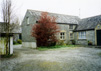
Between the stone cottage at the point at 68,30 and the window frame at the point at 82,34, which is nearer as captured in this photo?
the stone cottage at the point at 68,30

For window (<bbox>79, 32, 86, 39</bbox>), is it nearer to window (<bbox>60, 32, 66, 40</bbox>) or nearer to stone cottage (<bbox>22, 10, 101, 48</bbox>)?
stone cottage (<bbox>22, 10, 101, 48</bbox>)

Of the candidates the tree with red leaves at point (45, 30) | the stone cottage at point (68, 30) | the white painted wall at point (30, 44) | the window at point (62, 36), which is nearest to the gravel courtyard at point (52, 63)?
the tree with red leaves at point (45, 30)

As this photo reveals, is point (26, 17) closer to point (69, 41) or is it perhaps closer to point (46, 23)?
point (46, 23)

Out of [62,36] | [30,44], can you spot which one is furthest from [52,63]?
[62,36]

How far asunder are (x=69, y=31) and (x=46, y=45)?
8406mm

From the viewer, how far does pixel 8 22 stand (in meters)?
9.79

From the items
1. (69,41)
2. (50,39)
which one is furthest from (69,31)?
(50,39)

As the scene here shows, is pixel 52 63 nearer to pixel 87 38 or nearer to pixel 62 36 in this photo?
pixel 62 36

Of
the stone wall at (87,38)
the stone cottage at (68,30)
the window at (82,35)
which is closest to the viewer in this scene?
the stone cottage at (68,30)

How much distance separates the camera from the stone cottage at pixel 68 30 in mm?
18953

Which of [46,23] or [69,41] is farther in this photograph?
[69,41]

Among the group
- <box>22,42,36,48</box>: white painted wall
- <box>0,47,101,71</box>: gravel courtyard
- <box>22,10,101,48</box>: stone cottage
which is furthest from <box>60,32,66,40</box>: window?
<box>0,47,101,71</box>: gravel courtyard

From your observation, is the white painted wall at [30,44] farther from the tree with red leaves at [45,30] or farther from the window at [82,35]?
→ the window at [82,35]

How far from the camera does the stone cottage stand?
19.0 meters
